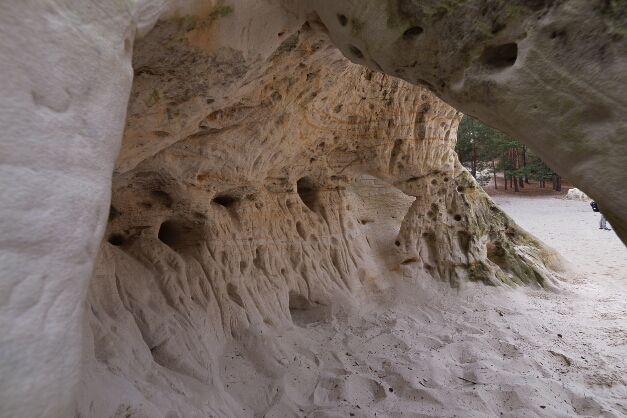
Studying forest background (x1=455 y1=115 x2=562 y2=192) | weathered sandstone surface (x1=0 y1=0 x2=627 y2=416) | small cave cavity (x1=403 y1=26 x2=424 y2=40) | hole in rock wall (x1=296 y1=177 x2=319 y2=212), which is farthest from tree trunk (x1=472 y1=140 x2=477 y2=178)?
small cave cavity (x1=403 y1=26 x2=424 y2=40)

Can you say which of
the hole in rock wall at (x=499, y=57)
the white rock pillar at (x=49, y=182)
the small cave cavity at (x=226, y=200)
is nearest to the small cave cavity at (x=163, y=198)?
the small cave cavity at (x=226, y=200)

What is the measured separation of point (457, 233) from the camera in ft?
17.4

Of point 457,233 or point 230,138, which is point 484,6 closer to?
point 230,138

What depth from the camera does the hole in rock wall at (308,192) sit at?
16.6 ft

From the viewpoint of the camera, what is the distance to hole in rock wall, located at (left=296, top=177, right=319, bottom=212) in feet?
16.6

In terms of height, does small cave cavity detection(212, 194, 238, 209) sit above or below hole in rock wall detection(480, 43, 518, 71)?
below

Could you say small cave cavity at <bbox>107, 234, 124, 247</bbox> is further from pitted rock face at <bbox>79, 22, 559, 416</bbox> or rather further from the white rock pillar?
the white rock pillar

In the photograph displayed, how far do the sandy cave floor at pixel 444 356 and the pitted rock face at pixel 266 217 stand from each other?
0.46ft

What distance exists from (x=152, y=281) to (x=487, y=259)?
13.7 feet

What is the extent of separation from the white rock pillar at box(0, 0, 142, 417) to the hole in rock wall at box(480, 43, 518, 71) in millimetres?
1265

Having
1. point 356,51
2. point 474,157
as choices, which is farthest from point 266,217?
point 474,157

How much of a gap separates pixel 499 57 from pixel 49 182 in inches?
59.2

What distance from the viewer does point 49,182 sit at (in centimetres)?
91

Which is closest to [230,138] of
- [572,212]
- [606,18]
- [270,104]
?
[270,104]
